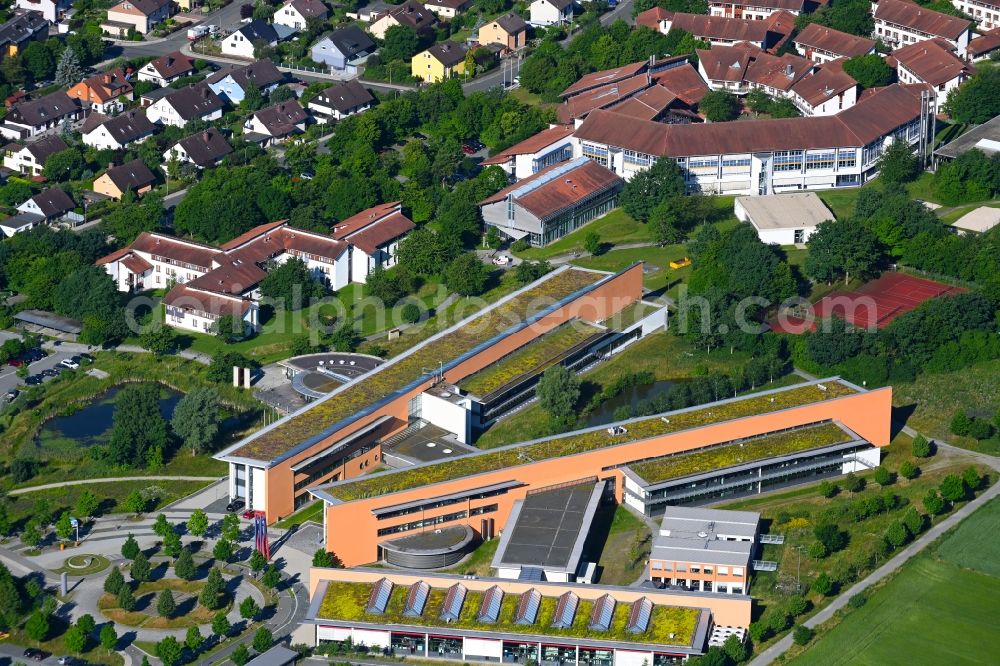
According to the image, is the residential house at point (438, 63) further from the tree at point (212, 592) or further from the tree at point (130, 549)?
the tree at point (212, 592)

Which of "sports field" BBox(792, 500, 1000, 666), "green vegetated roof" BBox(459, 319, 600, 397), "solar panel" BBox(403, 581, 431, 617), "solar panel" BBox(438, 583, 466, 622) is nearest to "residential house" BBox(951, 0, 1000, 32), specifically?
"green vegetated roof" BBox(459, 319, 600, 397)

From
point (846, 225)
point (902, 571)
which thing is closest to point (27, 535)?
point (902, 571)

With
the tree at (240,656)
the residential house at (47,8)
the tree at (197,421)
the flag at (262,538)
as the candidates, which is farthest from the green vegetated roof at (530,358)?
the residential house at (47,8)

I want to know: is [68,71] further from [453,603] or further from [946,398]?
[453,603]

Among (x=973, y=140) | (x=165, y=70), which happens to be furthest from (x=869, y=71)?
(x=165, y=70)

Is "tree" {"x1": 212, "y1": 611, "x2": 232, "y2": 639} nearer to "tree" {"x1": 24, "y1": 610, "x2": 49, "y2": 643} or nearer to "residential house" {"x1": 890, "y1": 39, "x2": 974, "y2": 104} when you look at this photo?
"tree" {"x1": 24, "y1": 610, "x2": 49, "y2": 643}

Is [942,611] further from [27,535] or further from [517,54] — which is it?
[517,54]
